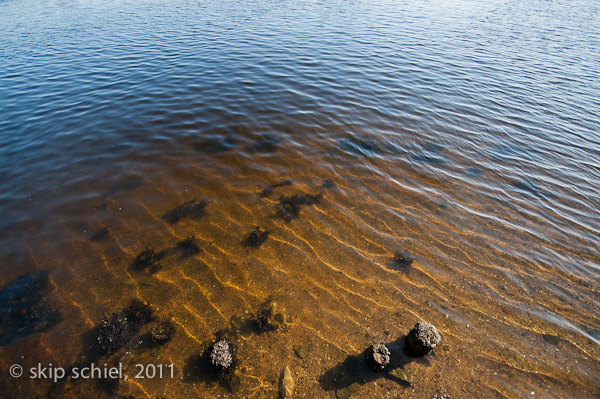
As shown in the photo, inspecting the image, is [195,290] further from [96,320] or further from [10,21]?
[10,21]

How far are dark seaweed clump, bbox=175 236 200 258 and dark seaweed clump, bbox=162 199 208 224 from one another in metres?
0.81

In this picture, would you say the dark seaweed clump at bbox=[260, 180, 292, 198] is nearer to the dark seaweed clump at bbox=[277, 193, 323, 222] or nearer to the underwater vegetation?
the underwater vegetation

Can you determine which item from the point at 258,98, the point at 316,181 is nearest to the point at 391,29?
the point at 258,98

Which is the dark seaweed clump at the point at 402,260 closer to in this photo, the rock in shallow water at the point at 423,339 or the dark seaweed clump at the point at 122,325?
the rock in shallow water at the point at 423,339

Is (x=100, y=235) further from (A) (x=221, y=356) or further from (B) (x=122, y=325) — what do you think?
(A) (x=221, y=356)

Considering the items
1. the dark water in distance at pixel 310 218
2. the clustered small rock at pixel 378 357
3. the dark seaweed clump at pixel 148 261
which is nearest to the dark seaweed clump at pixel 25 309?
the dark water in distance at pixel 310 218

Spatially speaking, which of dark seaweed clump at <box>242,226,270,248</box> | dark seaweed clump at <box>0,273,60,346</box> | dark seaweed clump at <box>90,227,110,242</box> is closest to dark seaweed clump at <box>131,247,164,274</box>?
dark seaweed clump at <box>90,227,110,242</box>

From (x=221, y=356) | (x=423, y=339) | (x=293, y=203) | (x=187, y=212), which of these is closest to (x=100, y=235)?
(x=187, y=212)

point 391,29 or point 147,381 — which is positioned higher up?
point 391,29

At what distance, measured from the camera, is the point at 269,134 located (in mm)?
10914

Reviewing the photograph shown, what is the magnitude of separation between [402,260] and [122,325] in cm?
600

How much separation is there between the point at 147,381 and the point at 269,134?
858cm

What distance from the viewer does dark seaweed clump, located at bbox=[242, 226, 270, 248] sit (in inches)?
268

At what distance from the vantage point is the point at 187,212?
7578 millimetres
